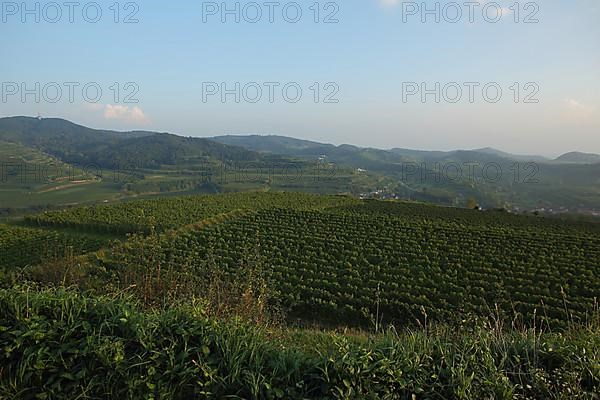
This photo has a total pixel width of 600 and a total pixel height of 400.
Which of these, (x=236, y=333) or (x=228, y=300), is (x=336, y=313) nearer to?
(x=228, y=300)

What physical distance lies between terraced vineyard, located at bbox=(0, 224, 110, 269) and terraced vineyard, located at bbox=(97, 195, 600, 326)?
4.48 metres

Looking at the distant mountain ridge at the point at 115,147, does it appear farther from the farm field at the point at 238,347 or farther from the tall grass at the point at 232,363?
the tall grass at the point at 232,363

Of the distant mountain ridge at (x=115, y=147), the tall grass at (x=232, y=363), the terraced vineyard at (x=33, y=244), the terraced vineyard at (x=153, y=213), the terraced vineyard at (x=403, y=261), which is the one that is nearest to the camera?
the tall grass at (x=232, y=363)

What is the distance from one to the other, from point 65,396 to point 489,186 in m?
62.0

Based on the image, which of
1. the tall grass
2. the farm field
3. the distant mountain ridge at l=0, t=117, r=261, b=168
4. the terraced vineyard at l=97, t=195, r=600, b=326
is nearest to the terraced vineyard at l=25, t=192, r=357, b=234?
the terraced vineyard at l=97, t=195, r=600, b=326

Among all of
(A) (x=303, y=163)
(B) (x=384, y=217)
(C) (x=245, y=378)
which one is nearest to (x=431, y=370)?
(C) (x=245, y=378)

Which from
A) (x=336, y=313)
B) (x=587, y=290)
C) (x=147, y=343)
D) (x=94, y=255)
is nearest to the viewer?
(x=147, y=343)

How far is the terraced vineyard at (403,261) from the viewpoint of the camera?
45.0ft

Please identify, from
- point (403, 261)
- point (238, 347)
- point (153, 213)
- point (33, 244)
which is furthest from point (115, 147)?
point (238, 347)

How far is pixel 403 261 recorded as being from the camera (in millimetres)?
19625

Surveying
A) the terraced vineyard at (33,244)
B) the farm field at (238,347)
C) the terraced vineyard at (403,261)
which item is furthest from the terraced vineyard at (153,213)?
the farm field at (238,347)

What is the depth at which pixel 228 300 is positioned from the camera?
199 inches

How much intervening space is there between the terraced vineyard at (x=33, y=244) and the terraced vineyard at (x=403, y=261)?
4475mm

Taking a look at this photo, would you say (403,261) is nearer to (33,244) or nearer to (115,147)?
(33,244)
